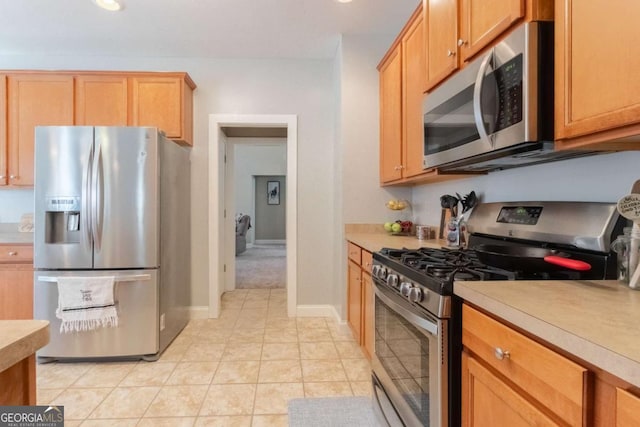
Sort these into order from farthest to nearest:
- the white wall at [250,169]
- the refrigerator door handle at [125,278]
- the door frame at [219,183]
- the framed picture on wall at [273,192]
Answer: the framed picture on wall at [273,192], the white wall at [250,169], the door frame at [219,183], the refrigerator door handle at [125,278]

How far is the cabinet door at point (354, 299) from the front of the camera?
8.04ft

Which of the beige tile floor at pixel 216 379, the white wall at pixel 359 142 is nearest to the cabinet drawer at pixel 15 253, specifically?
the beige tile floor at pixel 216 379

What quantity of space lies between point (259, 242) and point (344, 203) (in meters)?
7.44

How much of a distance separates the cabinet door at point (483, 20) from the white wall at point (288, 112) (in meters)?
1.97

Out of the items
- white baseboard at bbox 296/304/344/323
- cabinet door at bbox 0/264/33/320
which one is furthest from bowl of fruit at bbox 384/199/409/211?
cabinet door at bbox 0/264/33/320

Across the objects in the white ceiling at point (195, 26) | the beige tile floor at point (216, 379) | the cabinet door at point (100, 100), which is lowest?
the beige tile floor at point (216, 379)

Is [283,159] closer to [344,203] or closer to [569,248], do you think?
[344,203]

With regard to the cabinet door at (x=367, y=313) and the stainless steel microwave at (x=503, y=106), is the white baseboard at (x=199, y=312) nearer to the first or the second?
the cabinet door at (x=367, y=313)

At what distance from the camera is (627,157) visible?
119 centimetres

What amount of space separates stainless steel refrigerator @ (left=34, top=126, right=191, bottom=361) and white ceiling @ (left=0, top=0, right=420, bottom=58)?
0.98m

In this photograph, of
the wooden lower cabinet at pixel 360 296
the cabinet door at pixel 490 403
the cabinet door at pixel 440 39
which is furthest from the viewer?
the wooden lower cabinet at pixel 360 296

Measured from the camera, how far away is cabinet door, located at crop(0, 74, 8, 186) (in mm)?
2955

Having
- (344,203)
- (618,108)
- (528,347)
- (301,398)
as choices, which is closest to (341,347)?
(301,398)

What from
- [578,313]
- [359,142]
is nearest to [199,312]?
[359,142]
